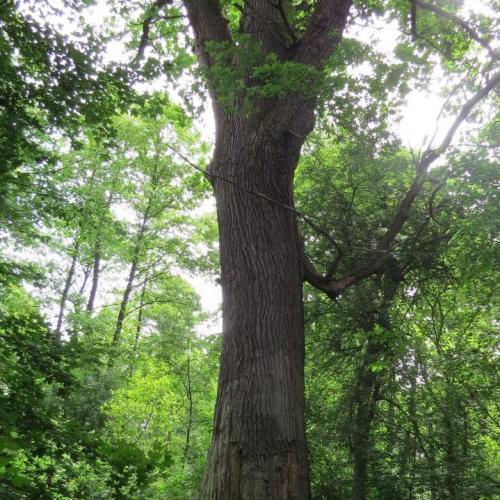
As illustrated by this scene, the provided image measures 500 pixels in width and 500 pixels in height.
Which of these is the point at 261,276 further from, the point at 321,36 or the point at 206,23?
the point at 206,23

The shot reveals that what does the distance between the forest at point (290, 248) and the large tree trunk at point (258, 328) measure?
12 millimetres

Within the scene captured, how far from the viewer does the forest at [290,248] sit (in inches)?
104

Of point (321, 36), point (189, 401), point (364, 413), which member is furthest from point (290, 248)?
point (189, 401)

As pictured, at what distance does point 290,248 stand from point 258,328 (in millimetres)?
656

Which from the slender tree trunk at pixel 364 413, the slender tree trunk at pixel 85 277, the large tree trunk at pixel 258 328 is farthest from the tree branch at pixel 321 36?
the slender tree trunk at pixel 85 277

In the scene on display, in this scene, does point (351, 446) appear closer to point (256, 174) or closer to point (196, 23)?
point (256, 174)

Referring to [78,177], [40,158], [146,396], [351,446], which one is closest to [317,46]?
[40,158]

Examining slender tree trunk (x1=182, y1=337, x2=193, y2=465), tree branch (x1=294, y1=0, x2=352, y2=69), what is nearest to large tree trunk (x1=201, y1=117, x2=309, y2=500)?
tree branch (x1=294, y1=0, x2=352, y2=69)

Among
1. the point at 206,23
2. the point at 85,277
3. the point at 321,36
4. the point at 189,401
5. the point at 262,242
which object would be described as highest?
the point at 85,277

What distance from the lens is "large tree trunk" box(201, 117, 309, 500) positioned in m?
2.23

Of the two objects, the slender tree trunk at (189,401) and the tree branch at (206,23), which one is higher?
the tree branch at (206,23)

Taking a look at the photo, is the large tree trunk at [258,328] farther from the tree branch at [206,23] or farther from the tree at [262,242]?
the tree branch at [206,23]

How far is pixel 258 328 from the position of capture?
2566 millimetres

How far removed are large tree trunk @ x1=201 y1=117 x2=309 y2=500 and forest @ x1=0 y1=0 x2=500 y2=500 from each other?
0.04ft
